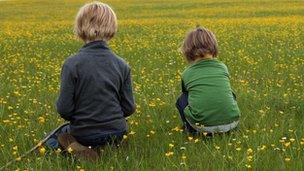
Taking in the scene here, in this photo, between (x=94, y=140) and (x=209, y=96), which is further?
(x=209, y=96)

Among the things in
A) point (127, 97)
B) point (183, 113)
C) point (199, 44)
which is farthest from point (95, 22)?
point (183, 113)

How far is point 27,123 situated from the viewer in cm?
549

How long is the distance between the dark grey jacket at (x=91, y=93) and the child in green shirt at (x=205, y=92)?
2.35 ft

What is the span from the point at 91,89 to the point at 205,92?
1058 mm

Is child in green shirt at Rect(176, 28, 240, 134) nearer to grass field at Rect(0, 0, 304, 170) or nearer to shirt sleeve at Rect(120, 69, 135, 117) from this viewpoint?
grass field at Rect(0, 0, 304, 170)

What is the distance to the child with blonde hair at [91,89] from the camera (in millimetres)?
4527

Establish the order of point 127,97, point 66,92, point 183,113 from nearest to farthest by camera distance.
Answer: point 66,92, point 127,97, point 183,113

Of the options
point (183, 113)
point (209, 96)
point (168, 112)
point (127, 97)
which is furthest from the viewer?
point (168, 112)

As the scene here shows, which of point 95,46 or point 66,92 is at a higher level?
point 95,46

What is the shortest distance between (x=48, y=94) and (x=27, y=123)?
1579 mm

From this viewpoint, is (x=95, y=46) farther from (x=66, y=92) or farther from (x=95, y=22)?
(x=66, y=92)

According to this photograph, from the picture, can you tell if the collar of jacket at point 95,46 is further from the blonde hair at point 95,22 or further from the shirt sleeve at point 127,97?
the shirt sleeve at point 127,97

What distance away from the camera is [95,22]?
4.57 meters

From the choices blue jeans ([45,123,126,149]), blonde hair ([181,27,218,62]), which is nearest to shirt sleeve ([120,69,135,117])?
blue jeans ([45,123,126,149])
